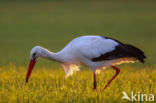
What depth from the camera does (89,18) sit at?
35.8 metres

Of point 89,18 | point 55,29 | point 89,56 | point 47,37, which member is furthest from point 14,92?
point 89,18

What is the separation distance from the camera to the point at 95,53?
7.49 meters

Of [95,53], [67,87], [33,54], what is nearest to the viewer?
[67,87]

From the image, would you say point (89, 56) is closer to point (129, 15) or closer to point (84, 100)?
point (84, 100)

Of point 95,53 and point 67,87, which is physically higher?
point 95,53

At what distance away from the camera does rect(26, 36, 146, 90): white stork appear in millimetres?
7441

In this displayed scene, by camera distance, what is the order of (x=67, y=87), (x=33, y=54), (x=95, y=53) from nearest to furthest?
(x=67, y=87)
(x=95, y=53)
(x=33, y=54)

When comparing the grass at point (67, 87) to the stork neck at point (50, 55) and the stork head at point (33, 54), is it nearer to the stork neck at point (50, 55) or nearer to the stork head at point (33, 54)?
the stork head at point (33, 54)

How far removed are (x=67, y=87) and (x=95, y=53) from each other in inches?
36.4

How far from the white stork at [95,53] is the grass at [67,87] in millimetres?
334

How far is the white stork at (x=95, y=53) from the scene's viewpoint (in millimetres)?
7441

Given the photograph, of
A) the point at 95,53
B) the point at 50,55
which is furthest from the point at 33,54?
the point at 95,53

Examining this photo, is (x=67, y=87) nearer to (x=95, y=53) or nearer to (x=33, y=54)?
(x=95, y=53)

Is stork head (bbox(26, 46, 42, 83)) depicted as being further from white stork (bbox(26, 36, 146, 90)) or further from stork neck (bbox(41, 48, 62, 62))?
stork neck (bbox(41, 48, 62, 62))
